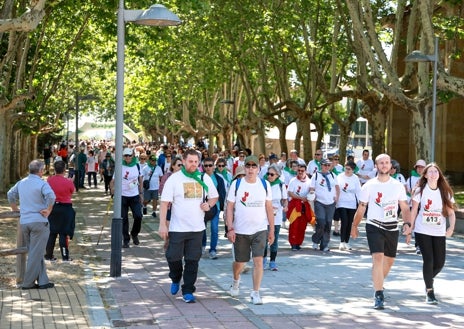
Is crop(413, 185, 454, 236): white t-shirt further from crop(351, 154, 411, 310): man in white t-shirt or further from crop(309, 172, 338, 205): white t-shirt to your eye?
crop(309, 172, 338, 205): white t-shirt

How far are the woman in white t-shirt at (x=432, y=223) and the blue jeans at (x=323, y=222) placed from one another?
16.8 feet

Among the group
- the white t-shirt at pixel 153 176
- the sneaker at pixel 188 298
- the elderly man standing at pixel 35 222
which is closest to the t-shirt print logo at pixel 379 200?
the sneaker at pixel 188 298

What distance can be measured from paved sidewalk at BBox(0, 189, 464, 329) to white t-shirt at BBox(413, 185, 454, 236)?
82cm

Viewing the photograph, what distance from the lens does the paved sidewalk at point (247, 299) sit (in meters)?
9.26

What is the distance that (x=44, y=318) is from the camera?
9.30m

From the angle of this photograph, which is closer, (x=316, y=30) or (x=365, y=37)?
(x=365, y=37)

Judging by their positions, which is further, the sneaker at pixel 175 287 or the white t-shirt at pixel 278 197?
the white t-shirt at pixel 278 197

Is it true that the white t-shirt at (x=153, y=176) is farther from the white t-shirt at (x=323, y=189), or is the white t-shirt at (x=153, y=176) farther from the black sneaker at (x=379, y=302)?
the black sneaker at (x=379, y=302)

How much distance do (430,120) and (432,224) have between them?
1322 cm

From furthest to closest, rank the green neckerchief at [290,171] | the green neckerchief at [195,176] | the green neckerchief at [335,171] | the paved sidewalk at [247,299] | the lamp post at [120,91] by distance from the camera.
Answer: the green neckerchief at [290,171], the green neckerchief at [335,171], the lamp post at [120,91], the green neckerchief at [195,176], the paved sidewalk at [247,299]

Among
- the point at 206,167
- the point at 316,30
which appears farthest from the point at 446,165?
the point at 206,167

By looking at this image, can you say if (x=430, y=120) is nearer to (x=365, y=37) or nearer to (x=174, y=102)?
(x=365, y=37)

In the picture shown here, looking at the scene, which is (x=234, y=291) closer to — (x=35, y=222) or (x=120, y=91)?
(x=35, y=222)

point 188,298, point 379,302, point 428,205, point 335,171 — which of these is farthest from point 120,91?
point 335,171
